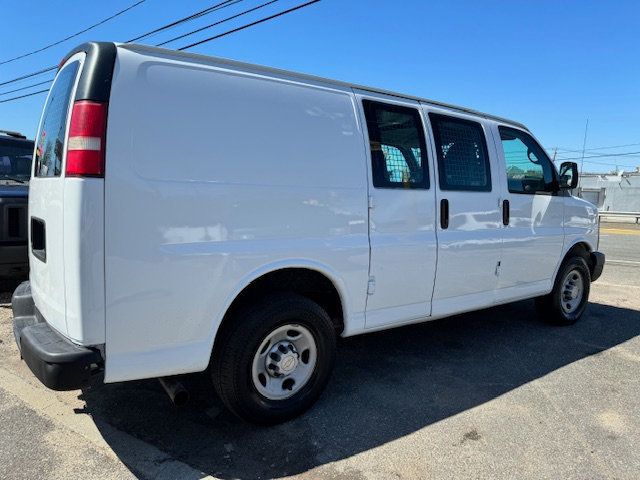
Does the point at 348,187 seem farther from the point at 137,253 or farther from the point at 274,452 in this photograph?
the point at 274,452

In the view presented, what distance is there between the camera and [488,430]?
126 inches

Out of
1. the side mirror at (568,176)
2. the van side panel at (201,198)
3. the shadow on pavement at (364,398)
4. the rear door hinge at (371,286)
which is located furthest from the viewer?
the side mirror at (568,176)

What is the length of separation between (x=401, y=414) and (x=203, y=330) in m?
1.50

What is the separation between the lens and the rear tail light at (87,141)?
2.37 meters

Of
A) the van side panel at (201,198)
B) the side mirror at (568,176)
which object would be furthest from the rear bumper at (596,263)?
the van side panel at (201,198)

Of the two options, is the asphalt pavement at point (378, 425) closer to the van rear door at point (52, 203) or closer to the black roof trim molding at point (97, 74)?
the van rear door at point (52, 203)

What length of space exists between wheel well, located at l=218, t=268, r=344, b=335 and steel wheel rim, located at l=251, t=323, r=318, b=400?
0.84 feet

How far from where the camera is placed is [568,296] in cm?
564

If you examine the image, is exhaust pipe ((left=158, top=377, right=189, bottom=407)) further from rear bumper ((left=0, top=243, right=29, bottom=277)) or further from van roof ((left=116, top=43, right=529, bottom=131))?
rear bumper ((left=0, top=243, right=29, bottom=277))

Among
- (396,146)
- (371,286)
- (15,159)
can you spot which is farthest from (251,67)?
(15,159)

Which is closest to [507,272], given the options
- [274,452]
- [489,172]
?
[489,172]

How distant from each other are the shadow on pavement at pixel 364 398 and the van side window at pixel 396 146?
154 cm

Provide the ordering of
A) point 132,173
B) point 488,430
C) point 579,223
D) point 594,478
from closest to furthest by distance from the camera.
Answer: point 132,173, point 594,478, point 488,430, point 579,223

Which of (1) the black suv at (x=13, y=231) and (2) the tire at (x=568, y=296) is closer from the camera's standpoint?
(1) the black suv at (x=13, y=231)
